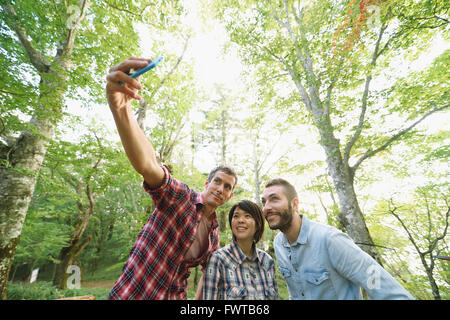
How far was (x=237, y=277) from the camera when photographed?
194cm

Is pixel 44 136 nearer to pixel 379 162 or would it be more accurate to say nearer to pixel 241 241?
pixel 241 241

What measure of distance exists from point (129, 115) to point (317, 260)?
8.25ft

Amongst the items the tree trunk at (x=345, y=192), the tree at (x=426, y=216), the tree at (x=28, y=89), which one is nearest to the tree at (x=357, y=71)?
the tree trunk at (x=345, y=192)

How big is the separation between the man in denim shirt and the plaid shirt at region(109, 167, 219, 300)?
120 cm

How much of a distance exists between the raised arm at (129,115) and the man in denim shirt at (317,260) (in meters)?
1.68

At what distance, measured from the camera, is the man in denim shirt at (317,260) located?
1637 mm

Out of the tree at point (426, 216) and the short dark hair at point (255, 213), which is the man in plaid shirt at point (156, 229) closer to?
the short dark hair at point (255, 213)

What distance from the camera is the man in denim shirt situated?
5.37ft

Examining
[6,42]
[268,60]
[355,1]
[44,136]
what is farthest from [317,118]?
[6,42]

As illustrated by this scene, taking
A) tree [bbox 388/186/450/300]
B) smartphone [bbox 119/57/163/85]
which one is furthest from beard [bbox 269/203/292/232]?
tree [bbox 388/186/450/300]

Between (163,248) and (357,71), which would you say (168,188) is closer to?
(163,248)

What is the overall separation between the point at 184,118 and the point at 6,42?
6229 mm

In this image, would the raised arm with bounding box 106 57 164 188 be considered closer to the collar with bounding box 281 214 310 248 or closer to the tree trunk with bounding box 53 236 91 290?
the collar with bounding box 281 214 310 248

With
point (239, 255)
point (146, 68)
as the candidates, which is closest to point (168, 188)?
point (146, 68)
